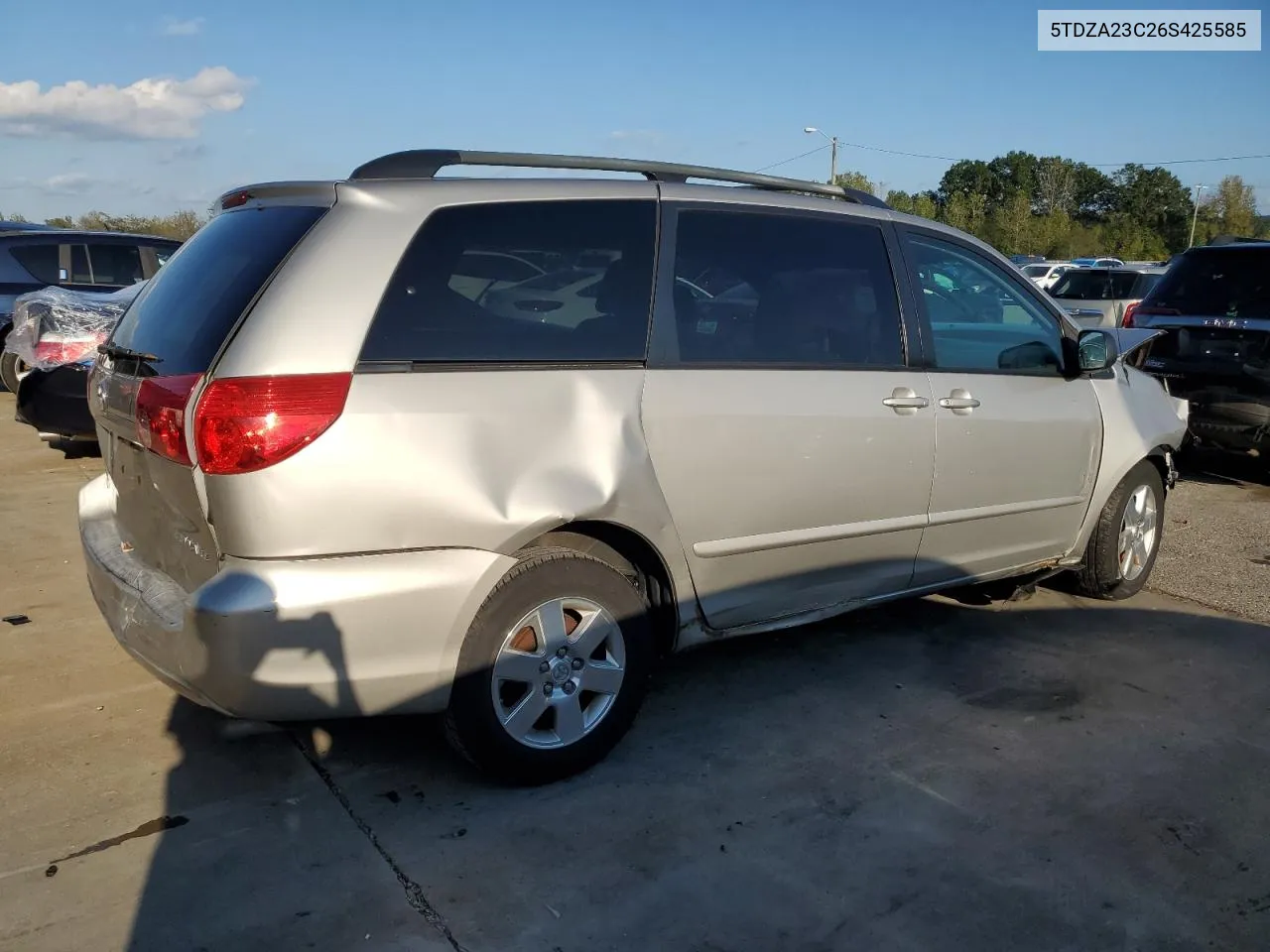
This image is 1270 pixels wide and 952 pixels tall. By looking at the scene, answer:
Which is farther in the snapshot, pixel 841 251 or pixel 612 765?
pixel 841 251

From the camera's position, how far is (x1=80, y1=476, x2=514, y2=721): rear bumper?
2854 mm

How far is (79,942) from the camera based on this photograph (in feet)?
8.59

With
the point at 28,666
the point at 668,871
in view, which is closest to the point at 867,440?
the point at 668,871

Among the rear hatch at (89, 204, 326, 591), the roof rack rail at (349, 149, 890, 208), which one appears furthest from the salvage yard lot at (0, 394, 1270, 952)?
the roof rack rail at (349, 149, 890, 208)

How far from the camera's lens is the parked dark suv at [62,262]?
443 inches

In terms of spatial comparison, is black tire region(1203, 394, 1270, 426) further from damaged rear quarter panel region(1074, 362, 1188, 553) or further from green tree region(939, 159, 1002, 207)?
green tree region(939, 159, 1002, 207)

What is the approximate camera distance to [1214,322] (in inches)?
311

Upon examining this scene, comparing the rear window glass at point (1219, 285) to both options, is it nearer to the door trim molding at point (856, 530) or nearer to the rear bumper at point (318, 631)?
the door trim molding at point (856, 530)

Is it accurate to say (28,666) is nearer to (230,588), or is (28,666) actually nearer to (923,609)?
(230,588)

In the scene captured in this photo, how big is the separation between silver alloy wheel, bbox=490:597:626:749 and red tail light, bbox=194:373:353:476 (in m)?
0.86

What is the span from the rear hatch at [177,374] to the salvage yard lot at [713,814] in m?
0.76

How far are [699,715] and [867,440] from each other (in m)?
1.19

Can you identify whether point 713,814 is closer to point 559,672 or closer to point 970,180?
point 559,672

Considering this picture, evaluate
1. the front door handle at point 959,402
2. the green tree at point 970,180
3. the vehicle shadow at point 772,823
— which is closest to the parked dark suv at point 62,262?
the vehicle shadow at point 772,823
